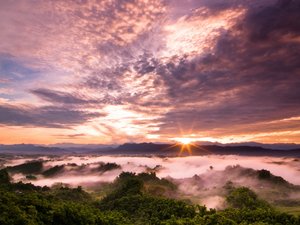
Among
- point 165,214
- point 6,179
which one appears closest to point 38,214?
point 165,214

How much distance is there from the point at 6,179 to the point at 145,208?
61837 millimetres

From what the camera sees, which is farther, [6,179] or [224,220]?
[6,179]

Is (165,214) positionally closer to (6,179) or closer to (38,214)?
(38,214)

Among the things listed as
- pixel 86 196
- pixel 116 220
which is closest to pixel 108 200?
pixel 86 196

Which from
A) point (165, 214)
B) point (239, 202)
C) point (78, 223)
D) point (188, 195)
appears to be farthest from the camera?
point (188, 195)

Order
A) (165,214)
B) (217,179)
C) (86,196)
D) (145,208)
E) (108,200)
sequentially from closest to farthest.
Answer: (165,214)
(145,208)
(108,200)
(86,196)
(217,179)

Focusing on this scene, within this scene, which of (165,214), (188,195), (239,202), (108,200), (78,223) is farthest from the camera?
(188,195)

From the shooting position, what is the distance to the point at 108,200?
282ft

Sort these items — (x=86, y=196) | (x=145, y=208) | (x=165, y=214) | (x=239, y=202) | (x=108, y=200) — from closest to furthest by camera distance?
(x=165, y=214) < (x=145, y=208) < (x=239, y=202) < (x=108, y=200) < (x=86, y=196)

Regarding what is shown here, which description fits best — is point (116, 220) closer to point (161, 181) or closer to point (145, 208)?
point (145, 208)

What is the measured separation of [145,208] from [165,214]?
834 cm

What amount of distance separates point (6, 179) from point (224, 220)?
278 ft

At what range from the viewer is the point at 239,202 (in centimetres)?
7069

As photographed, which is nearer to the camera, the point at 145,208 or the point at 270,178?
the point at 145,208
